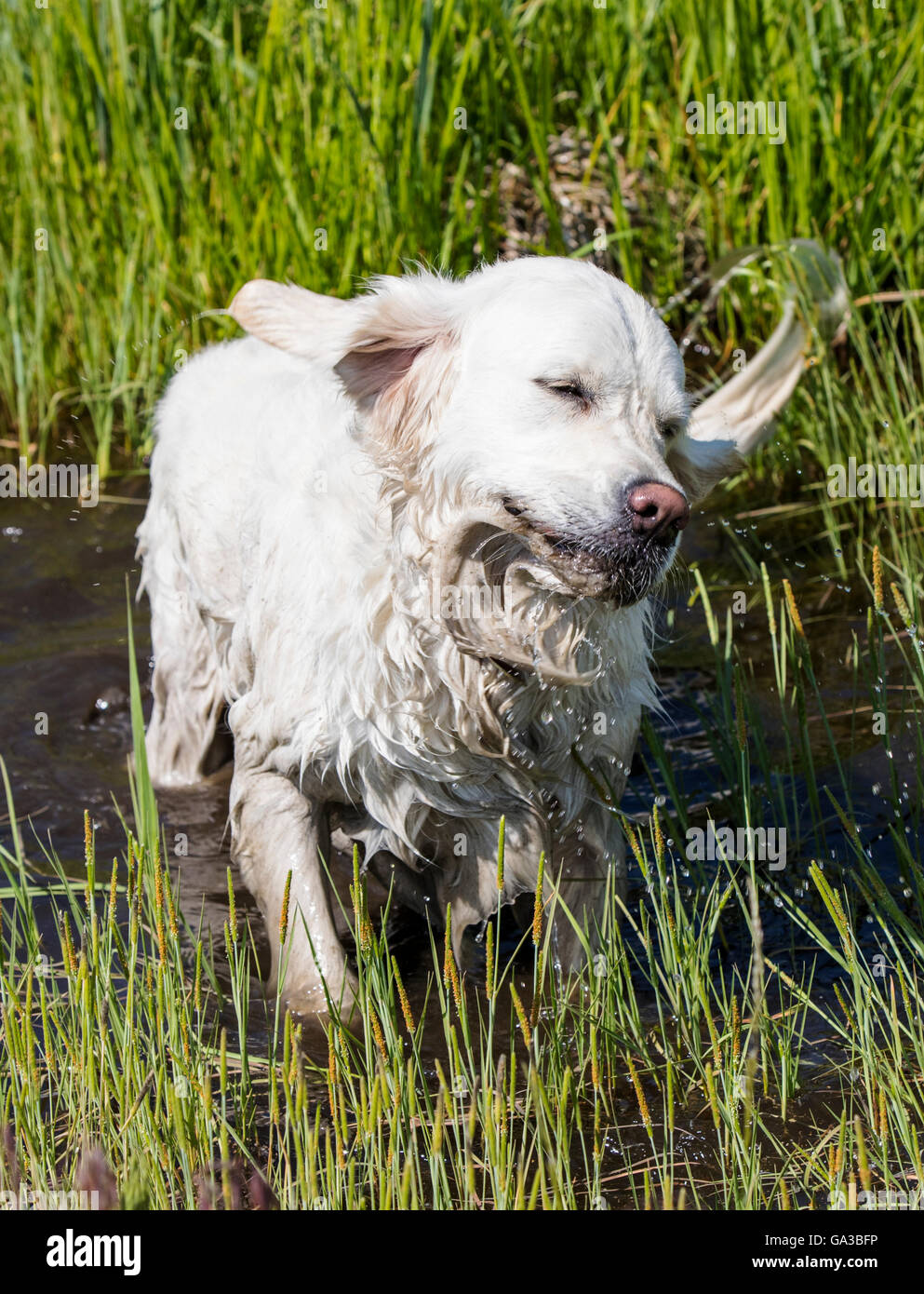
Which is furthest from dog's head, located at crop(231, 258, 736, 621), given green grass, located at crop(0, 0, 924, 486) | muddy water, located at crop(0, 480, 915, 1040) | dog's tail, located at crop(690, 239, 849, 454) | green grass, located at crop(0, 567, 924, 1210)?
green grass, located at crop(0, 0, 924, 486)

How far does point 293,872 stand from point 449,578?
752 millimetres

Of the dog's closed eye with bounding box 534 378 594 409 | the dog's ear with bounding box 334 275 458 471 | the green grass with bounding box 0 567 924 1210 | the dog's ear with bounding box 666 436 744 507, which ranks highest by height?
the dog's ear with bounding box 334 275 458 471

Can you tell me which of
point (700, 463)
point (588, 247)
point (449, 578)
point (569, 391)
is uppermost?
point (588, 247)

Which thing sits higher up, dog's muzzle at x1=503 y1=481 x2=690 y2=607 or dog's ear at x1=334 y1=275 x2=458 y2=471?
dog's ear at x1=334 y1=275 x2=458 y2=471

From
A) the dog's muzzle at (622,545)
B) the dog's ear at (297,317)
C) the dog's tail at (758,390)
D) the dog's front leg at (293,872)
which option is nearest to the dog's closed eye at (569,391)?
the dog's muzzle at (622,545)

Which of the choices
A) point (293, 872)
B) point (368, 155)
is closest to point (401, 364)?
point (293, 872)

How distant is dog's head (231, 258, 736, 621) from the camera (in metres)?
2.65

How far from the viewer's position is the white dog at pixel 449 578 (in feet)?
8.84

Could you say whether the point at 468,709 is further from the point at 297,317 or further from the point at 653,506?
the point at 297,317

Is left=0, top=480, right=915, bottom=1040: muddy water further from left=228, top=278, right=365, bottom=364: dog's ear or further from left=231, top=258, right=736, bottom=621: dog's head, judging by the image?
left=228, top=278, right=365, bottom=364: dog's ear

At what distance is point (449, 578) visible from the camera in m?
2.91

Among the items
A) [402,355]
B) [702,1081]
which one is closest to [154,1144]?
[702,1081]

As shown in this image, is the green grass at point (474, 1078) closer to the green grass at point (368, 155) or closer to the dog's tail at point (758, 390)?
the dog's tail at point (758, 390)

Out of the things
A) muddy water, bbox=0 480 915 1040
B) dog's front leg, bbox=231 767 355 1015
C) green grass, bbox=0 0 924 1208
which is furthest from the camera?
muddy water, bbox=0 480 915 1040
